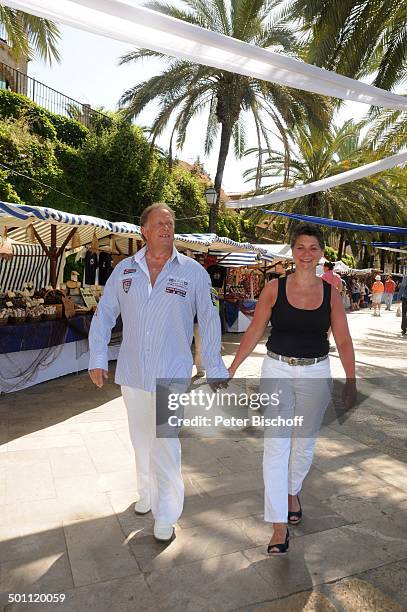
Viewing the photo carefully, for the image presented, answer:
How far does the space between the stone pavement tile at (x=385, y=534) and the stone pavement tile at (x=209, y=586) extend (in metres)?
0.72

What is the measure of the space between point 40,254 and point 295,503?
36.9 ft

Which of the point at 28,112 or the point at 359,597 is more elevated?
the point at 28,112

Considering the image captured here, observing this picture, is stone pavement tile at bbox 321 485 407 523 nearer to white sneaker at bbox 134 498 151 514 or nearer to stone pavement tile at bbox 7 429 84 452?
white sneaker at bbox 134 498 151 514

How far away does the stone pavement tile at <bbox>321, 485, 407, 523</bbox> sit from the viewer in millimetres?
3223

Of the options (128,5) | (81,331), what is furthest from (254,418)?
(128,5)

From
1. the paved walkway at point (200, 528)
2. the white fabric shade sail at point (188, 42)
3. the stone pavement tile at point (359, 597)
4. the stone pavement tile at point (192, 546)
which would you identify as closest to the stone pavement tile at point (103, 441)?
the paved walkway at point (200, 528)

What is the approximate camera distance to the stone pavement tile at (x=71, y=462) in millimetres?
3806

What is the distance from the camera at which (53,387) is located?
258 inches

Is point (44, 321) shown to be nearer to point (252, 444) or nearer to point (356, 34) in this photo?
point (252, 444)

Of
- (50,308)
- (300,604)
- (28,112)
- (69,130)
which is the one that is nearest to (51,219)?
(50,308)

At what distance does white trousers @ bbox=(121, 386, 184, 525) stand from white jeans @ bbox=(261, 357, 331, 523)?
0.49 meters

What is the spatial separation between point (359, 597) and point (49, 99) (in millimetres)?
16902

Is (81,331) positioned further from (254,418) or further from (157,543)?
(157,543)

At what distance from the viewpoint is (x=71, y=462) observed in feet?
13.2
